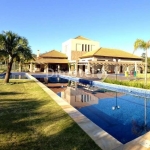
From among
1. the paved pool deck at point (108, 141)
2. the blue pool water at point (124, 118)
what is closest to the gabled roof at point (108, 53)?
the blue pool water at point (124, 118)

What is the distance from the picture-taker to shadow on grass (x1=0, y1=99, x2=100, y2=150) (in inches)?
181

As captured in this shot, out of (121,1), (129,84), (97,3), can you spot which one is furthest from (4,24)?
(129,84)

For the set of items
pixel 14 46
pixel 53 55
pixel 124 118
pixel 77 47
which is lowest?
pixel 124 118

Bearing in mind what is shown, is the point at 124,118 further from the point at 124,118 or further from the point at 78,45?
the point at 78,45

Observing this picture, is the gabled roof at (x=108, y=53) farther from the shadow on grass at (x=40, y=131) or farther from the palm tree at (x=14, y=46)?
the shadow on grass at (x=40, y=131)

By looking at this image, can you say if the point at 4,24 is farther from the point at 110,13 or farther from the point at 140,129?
the point at 140,129

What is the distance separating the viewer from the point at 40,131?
5637mm

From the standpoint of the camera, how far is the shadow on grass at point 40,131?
4586mm

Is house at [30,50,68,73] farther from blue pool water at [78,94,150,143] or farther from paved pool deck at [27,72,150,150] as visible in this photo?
paved pool deck at [27,72,150,150]

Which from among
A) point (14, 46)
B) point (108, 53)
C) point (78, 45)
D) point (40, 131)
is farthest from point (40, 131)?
point (78, 45)

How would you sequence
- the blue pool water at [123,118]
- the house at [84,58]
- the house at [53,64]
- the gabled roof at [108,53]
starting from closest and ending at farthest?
the blue pool water at [123,118], the gabled roof at [108,53], the house at [84,58], the house at [53,64]

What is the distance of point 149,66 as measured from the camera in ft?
148

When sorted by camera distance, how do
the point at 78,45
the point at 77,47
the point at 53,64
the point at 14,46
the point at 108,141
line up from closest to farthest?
1. the point at 108,141
2. the point at 14,46
3. the point at 53,64
4. the point at 77,47
5. the point at 78,45

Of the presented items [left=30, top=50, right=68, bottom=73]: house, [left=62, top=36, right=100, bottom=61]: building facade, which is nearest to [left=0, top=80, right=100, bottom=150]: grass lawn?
[left=30, top=50, right=68, bottom=73]: house
